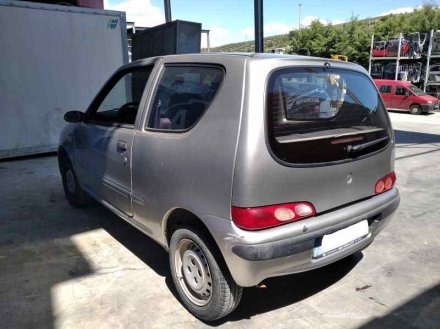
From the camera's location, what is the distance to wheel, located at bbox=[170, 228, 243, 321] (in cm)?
246

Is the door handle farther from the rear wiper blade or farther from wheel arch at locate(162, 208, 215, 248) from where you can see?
the rear wiper blade

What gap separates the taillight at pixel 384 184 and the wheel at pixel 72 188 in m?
3.18

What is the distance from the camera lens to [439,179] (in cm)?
614

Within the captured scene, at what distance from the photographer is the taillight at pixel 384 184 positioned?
2854 mm

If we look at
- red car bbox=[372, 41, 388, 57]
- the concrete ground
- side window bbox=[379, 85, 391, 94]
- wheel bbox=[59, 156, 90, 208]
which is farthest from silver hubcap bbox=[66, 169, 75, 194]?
red car bbox=[372, 41, 388, 57]

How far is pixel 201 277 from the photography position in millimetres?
2635

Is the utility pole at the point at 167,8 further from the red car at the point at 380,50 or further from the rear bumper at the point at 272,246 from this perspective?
the red car at the point at 380,50

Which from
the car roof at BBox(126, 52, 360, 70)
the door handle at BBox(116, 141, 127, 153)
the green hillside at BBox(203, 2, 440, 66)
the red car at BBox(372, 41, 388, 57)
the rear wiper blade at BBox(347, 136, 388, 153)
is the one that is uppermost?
the green hillside at BBox(203, 2, 440, 66)

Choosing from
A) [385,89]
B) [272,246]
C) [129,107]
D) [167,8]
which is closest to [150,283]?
[272,246]

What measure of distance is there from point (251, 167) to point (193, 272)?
3.06 feet

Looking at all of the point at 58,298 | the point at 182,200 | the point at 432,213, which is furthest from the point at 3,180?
the point at 432,213

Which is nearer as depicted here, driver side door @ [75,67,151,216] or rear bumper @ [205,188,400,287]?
rear bumper @ [205,188,400,287]

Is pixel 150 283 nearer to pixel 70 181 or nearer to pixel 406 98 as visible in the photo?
pixel 70 181

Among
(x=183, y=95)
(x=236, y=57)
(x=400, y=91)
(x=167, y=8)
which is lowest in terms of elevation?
(x=400, y=91)
